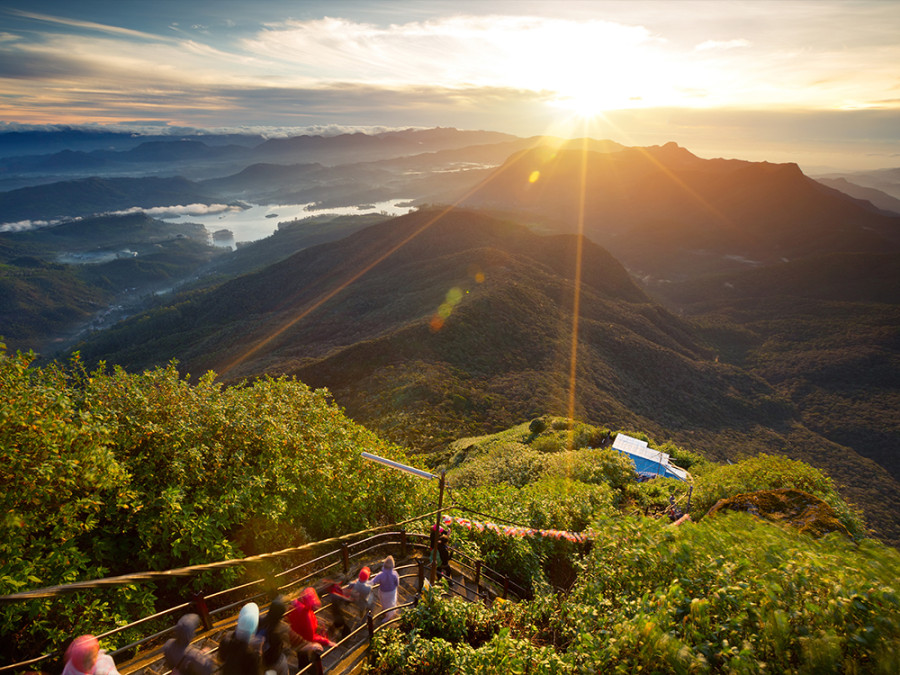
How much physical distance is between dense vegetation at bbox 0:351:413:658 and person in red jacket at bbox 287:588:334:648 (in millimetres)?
2279

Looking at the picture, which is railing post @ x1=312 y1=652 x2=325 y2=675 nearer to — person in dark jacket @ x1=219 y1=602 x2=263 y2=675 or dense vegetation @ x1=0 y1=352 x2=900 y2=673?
person in dark jacket @ x1=219 y1=602 x2=263 y2=675

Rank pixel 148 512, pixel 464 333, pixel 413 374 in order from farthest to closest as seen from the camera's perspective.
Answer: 1. pixel 464 333
2. pixel 413 374
3. pixel 148 512

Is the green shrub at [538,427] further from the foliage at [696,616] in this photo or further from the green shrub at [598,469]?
the foliage at [696,616]

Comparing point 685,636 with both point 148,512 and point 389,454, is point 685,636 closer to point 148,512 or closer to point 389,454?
point 148,512

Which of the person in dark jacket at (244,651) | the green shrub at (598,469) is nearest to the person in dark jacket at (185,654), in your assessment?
the person in dark jacket at (244,651)

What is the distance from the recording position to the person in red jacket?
7207 millimetres

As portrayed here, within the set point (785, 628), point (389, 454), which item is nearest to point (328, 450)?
point (389, 454)

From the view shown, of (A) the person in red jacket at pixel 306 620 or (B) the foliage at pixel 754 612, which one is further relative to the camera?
(A) the person in red jacket at pixel 306 620

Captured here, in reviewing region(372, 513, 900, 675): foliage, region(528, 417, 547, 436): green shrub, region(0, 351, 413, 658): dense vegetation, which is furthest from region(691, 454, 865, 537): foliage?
region(528, 417, 547, 436): green shrub

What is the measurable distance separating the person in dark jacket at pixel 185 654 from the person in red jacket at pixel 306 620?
4.53 ft

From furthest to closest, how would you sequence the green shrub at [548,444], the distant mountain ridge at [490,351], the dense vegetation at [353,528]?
1. the distant mountain ridge at [490,351]
2. the green shrub at [548,444]
3. the dense vegetation at [353,528]

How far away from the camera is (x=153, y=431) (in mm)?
8922

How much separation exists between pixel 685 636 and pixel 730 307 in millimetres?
138358

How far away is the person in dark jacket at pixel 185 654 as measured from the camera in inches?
242
